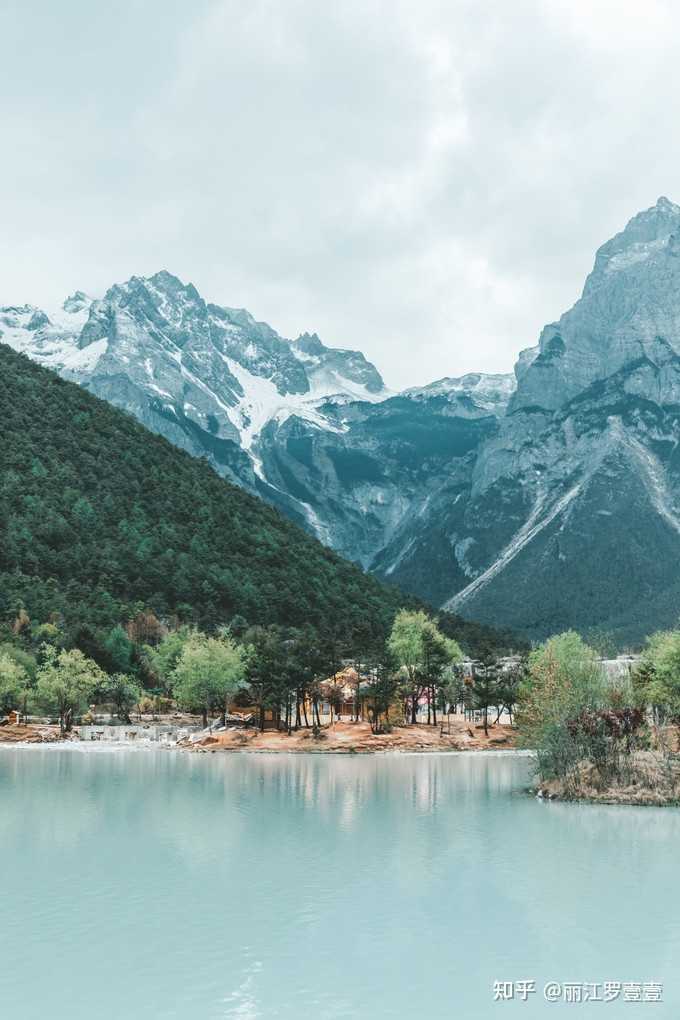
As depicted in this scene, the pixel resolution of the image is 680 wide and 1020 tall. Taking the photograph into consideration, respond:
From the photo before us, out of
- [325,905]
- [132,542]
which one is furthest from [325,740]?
[325,905]

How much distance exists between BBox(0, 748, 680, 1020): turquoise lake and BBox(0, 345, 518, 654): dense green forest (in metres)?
75.6

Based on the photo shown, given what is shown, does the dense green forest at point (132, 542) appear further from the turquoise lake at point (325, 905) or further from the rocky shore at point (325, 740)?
the turquoise lake at point (325, 905)

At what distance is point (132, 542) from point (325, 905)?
122959mm

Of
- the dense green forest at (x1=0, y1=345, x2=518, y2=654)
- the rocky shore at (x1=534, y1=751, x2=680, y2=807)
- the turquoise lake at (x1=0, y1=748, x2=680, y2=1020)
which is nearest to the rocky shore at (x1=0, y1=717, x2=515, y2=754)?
the dense green forest at (x1=0, y1=345, x2=518, y2=654)

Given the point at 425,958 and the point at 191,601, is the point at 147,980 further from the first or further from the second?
the point at 191,601

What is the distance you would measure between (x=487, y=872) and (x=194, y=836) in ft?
44.2

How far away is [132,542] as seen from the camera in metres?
148

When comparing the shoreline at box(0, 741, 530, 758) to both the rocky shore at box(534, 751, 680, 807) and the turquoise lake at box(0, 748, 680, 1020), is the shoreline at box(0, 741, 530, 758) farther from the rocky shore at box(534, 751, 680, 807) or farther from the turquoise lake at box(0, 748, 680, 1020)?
the turquoise lake at box(0, 748, 680, 1020)

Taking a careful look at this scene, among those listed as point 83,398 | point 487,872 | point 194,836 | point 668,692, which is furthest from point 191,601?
point 487,872

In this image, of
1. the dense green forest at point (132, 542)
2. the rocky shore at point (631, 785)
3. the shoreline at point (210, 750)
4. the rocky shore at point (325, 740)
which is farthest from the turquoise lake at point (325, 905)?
the dense green forest at point (132, 542)

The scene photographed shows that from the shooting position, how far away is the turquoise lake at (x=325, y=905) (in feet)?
69.0

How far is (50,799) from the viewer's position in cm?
5225

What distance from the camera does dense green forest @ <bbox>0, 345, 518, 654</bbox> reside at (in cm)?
13488

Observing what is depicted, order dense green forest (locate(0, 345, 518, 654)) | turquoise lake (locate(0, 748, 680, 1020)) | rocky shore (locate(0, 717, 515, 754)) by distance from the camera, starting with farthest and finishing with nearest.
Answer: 1. dense green forest (locate(0, 345, 518, 654))
2. rocky shore (locate(0, 717, 515, 754))
3. turquoise lake (locate(0, 748, 680, 1020))
